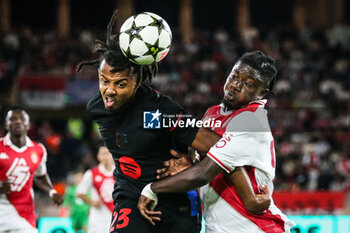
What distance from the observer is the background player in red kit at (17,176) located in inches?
187

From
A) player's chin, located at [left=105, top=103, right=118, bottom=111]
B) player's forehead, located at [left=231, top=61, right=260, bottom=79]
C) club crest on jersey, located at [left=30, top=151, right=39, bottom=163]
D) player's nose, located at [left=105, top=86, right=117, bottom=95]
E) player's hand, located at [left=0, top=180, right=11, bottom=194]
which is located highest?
player's forehead, located at [left=231, top=61, right=260, bottom=79]

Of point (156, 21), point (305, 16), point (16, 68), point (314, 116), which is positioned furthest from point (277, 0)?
point (16, 68)

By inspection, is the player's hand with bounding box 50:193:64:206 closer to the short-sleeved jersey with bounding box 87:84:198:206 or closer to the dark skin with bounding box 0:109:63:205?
the dark skin with bounding box 0:109:63:205

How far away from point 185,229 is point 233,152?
63 centimetres

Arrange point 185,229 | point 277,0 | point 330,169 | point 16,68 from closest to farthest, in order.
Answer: point 185,229 → point 277,0 → point 330,169 → point 16,68

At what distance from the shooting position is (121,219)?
2.93 m

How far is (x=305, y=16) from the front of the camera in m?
13.5

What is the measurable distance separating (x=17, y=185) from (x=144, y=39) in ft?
8.58

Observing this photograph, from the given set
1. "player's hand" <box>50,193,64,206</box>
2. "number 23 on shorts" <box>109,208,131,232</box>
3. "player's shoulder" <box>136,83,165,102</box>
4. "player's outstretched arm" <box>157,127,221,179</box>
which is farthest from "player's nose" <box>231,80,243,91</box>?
"player's hand" <box>50,193,64,206</box>

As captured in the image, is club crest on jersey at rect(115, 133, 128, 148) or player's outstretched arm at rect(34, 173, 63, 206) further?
player's outstretched arm at rect(34, 173, 63, 206)

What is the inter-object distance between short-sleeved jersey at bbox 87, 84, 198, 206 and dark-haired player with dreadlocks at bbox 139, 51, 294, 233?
168 millimetres

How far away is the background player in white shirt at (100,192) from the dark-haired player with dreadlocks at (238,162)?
3147 millimetres

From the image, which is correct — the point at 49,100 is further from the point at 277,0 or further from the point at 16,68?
the point at 277,0

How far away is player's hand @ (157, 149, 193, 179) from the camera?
289cm
